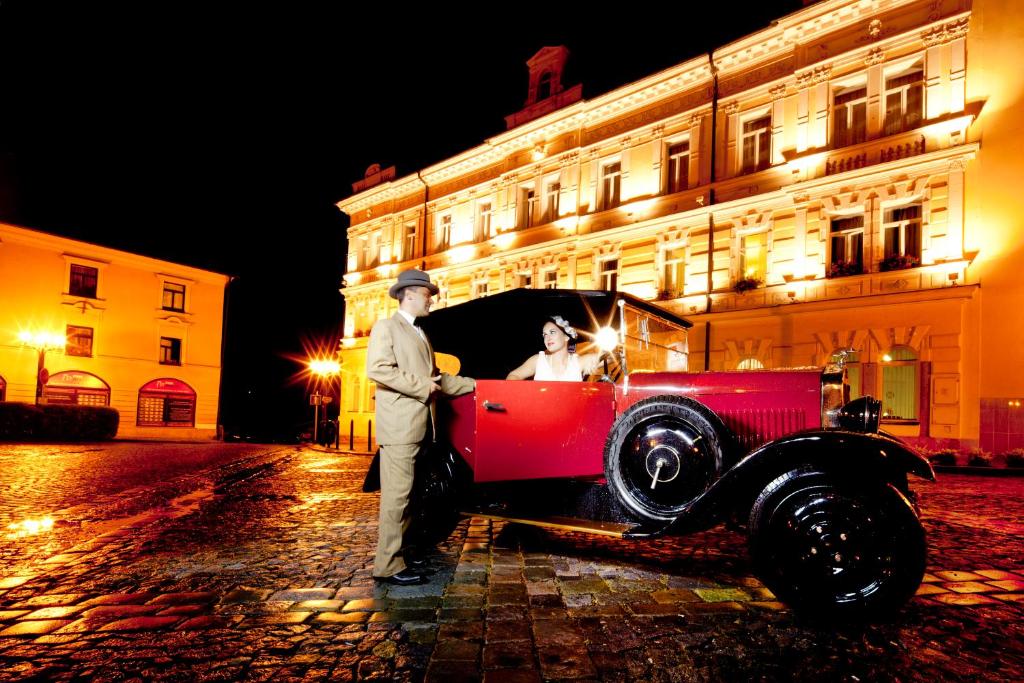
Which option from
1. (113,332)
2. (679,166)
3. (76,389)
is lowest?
(76,389)

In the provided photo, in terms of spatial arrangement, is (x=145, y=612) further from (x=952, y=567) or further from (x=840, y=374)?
(x=952, y=567)

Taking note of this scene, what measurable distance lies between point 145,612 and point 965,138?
1873 centimetres

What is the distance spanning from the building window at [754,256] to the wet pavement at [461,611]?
12.3m

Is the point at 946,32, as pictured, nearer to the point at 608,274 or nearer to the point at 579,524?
the point at 608,274

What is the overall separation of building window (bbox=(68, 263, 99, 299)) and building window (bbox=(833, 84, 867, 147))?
3467 cm

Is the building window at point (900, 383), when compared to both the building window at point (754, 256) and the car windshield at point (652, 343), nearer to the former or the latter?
the building window at point (754, 256)

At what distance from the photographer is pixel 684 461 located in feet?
13.5

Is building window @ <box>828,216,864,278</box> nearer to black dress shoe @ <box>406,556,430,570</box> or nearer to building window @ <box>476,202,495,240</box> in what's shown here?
building window @ <box>476,202,495,240</box>

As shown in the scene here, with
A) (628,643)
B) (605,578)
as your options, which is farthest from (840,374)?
(628,643)

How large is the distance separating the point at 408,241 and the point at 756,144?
17.9m

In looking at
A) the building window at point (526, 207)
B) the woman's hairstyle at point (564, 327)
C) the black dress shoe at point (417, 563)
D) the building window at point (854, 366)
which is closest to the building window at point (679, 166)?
the building window at point (526, 207)

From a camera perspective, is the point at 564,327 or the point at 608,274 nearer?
the point at 564,327

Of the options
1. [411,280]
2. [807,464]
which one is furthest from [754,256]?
[411,280]

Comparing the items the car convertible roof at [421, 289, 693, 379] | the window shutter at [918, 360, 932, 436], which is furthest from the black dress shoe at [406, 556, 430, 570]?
the window shutter at [918, 360, 932, 436]
